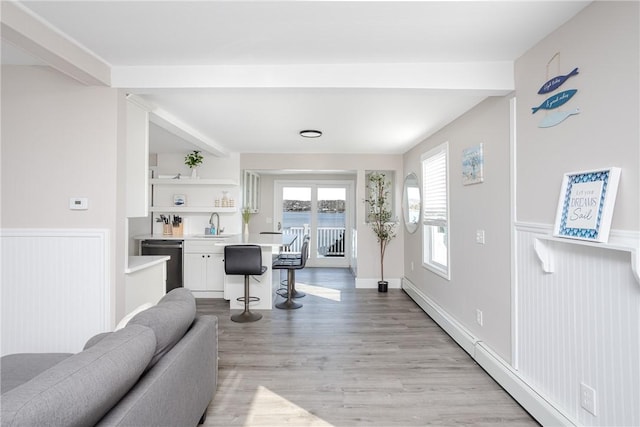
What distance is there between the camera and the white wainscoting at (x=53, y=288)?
2.29m

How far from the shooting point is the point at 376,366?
275 centimetres

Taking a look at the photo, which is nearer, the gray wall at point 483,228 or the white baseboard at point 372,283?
the gray wall at point 483,228

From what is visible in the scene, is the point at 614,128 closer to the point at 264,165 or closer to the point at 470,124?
the point at 470,124

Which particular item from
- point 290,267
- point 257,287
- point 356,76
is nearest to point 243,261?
A: point 257,287

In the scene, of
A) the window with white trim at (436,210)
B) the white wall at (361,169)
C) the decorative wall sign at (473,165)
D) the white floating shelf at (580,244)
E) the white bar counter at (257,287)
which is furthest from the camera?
the white wall at (361,169)

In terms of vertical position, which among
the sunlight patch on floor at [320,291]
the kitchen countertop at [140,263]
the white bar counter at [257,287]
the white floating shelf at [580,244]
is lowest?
the sunlight patch on floor at [320,291]

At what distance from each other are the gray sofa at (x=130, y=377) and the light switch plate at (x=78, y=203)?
3.35 feet

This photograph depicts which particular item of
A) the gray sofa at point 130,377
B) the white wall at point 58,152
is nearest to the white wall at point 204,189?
the white wall at point 58,152

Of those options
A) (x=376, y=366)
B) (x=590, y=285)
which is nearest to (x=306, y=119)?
(x=376, y=366)

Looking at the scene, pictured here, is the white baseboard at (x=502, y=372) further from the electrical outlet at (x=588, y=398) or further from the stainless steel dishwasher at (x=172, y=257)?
the stainless steel dishwasher at (x=172, y=257)

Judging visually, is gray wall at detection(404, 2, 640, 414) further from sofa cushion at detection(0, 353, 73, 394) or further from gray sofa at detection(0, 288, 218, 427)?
sofa cushion at detection(0, 353, 73, 394)

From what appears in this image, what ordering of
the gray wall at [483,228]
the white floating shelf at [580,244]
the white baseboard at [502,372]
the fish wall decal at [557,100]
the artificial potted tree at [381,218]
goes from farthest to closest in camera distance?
the artificial potted tree at [381,218] < the gray wall at [483,228] < the white baseboard at [502,372] < the fish wall decal at [557,100] < the white floating shelf at [580,244]

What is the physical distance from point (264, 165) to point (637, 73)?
15.7 ft

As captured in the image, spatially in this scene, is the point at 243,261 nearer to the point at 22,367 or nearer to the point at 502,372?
the point at 22,367
